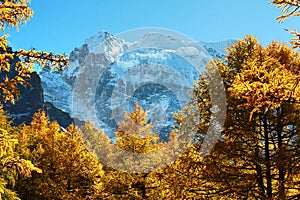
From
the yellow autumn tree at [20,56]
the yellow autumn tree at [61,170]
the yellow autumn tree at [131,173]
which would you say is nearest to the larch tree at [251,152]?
the yellow autumn tree at [20,56]

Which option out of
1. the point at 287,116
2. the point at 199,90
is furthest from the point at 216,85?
the point at 287,116

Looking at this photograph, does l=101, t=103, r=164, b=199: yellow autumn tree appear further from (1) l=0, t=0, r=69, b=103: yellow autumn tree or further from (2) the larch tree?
(1) l=0, t=0, r=69, b=103: yellow autumn tree

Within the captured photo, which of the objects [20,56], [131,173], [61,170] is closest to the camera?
[20,56]

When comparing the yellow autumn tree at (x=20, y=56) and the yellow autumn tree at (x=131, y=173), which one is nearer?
the yellow autumn tree at (x=20, y=56)

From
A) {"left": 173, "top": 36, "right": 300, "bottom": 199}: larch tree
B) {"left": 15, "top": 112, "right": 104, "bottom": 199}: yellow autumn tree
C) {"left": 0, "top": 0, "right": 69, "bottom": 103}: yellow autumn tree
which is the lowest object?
{"left": 173, "top": 36, "right": 300, "bottom": 199}: larch tree

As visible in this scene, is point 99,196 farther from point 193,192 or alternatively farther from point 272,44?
point 272,44

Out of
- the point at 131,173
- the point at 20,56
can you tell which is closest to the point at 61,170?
the point at 131,173

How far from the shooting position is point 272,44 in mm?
9188

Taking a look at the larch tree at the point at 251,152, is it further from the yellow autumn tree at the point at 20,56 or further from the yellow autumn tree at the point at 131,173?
the yellow autumn tree at the point at 131,173

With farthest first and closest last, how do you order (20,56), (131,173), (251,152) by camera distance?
(131,173) → (251,152) → (20,56)

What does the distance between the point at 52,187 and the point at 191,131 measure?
1012 centimetres

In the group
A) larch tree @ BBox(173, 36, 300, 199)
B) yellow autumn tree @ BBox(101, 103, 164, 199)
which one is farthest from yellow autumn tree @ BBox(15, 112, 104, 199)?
larch tree @ BBox(173, 36, 300, 199)

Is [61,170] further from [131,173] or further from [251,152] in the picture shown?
[251,152]

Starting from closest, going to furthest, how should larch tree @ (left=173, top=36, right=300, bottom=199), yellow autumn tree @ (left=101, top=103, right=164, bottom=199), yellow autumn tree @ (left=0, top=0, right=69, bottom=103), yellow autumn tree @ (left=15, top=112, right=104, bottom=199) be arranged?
1. yellow autumn tree @ (left=0, top=0, right=69, bottom=103)
2. larch tree @ (left=173, top=36, right=300, bottom=199)
3. yellow autumn tree @ (left=101, top=103, right=164, bottom=199)
4. yellow autumn tree @ (left=15, top=112, right=104, bottom=199)
